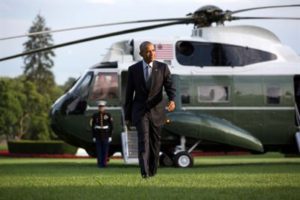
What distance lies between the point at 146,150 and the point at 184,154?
27.1 ft

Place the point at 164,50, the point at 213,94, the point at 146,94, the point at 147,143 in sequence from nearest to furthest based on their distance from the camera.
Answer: the point at 147,143, the point at 146,94, the point at 164,50, the point at 213,94

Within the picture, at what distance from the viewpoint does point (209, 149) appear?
1995 centimetres

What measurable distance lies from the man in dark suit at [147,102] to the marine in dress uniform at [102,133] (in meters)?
7.96

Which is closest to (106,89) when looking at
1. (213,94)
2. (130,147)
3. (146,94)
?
(130,147)

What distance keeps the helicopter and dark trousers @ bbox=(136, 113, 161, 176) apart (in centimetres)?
836

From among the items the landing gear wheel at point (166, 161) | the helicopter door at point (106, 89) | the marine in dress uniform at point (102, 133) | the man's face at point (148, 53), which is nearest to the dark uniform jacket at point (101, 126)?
the marine in dress uniform at point (102, 133)

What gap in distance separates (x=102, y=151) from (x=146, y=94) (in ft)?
27.2

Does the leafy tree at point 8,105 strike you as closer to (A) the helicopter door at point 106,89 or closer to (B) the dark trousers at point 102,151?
(A) the helicopter door at point 106,89

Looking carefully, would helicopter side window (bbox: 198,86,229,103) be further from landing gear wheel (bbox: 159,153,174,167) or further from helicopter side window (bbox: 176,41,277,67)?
landing gear wheel (bbox: 159,153,174,167)

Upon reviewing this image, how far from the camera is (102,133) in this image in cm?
1834

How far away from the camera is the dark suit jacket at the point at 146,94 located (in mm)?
10266

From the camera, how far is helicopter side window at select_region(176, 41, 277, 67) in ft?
63.5

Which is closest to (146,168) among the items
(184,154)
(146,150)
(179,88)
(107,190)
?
(146,150)

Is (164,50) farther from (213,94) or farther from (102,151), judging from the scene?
(102,151)
